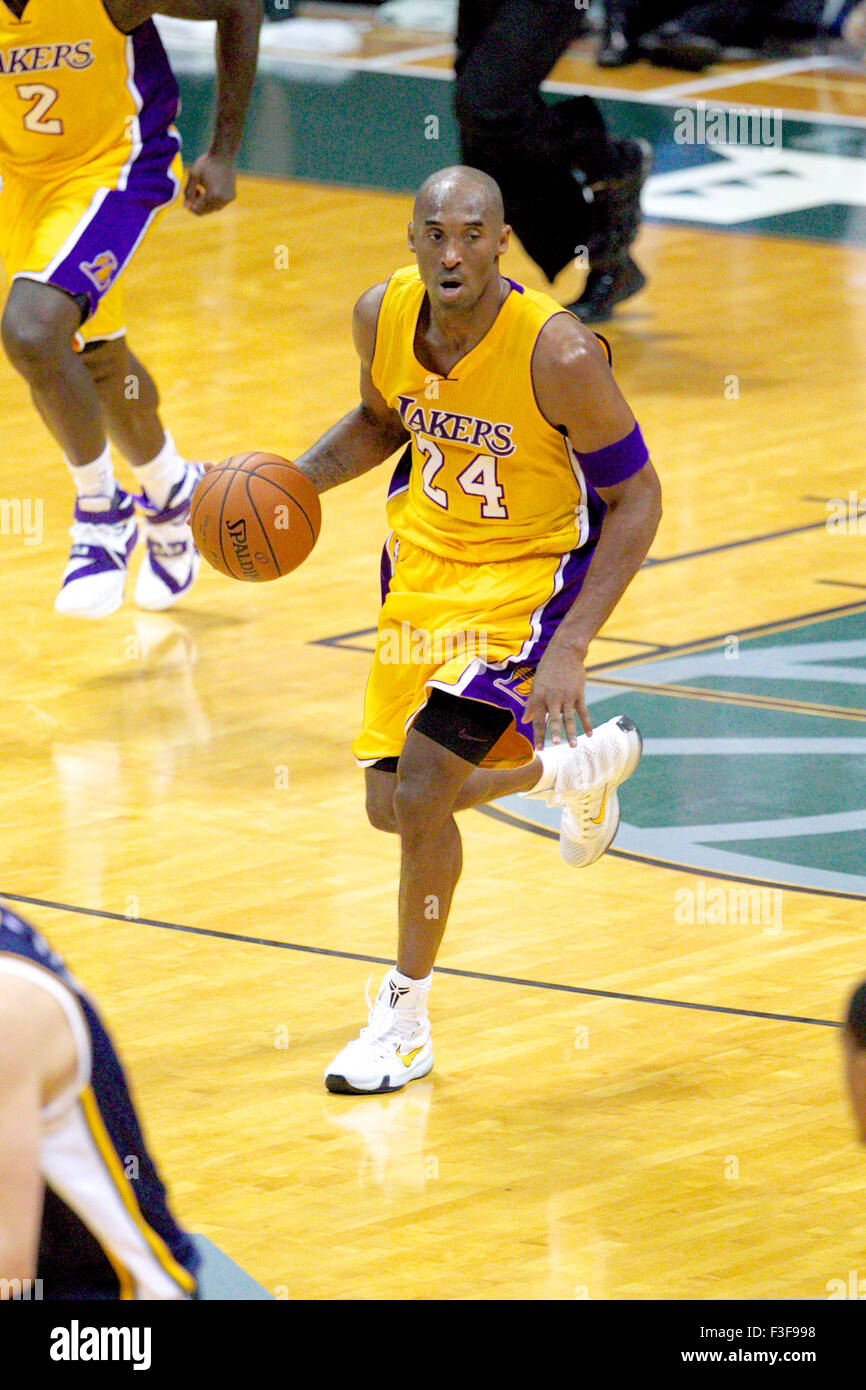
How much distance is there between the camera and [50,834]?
18.9 ft

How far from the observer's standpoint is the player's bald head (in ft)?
14.5

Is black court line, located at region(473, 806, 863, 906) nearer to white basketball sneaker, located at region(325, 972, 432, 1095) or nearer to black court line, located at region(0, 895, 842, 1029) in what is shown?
black court line, located at region(0, 895, 842, 1029)

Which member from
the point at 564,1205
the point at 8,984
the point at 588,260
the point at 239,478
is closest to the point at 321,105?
the point at 588,260

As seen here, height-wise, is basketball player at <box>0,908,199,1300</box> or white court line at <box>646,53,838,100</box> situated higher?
basketball player at <box>0,908,199,1300</box>

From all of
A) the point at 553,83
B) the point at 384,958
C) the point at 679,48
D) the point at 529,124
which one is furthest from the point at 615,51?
the point at 384,958

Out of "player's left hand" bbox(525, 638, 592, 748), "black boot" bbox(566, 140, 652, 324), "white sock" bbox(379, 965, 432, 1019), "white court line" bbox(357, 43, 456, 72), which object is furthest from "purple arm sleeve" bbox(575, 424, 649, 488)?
"white court line" bbox(357, 43, 456, 72)

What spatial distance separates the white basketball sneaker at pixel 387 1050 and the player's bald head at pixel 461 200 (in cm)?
137

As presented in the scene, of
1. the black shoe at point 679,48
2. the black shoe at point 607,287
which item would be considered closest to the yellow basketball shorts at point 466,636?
the black shoe at point 607,287

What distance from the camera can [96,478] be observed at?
6.92 metres

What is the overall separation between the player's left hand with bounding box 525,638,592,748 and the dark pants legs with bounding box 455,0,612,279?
18.9ft

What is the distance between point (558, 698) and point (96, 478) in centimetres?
286

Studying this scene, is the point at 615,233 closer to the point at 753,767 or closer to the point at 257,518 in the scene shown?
the point at 753,767

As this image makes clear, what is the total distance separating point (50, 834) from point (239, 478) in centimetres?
127

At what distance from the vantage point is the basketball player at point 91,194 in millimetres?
6656
